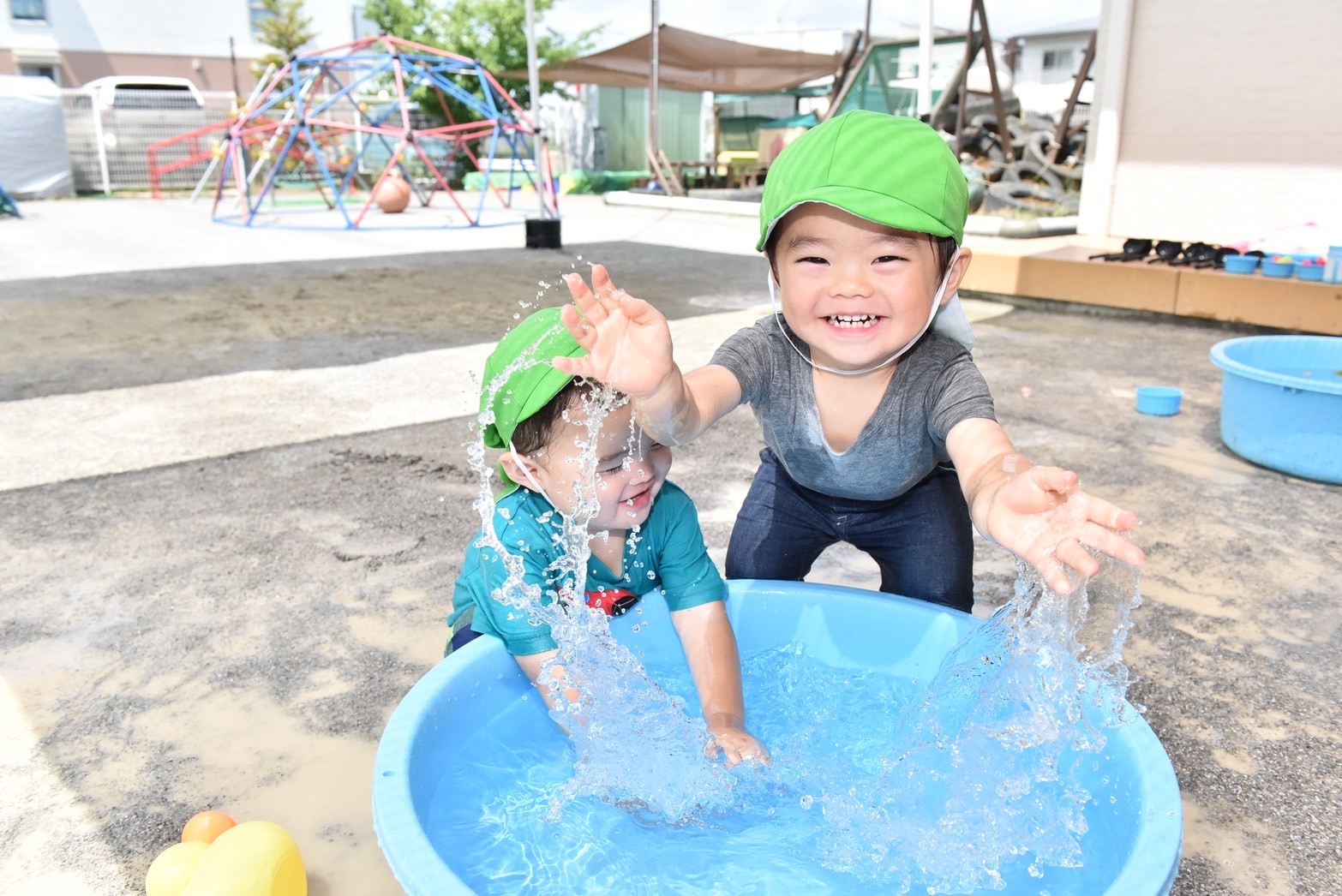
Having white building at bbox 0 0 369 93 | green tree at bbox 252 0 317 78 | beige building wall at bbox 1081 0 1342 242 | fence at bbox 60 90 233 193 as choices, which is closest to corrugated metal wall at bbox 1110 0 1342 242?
beige building wall at bbox 1081 0 1342 242

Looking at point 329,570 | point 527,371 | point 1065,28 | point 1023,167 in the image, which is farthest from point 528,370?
point 1065,28

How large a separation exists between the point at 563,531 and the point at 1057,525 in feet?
2.75

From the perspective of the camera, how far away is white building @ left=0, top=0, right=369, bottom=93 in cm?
2233

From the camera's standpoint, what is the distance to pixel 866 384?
5.80ft

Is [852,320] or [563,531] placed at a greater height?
[852,320]

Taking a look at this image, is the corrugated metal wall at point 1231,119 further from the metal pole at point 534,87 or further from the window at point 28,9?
the window at point 28,9

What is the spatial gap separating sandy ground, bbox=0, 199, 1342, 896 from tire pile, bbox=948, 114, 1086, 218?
13.4ft

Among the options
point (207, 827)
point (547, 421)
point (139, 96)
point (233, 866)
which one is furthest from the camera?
point (139, 96)

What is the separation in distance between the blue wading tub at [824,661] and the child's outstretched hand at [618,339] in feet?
1.77

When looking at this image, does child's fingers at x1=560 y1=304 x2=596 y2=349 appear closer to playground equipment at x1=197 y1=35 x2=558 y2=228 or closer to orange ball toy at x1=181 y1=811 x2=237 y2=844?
orange ball toy at x1=181 y1=811 x2=237 y2=844

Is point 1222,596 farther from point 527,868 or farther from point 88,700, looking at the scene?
point 88,700

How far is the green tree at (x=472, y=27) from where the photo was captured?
2391 centimetres

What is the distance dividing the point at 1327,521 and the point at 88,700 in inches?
123

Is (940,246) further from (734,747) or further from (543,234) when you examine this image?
(543,234)
